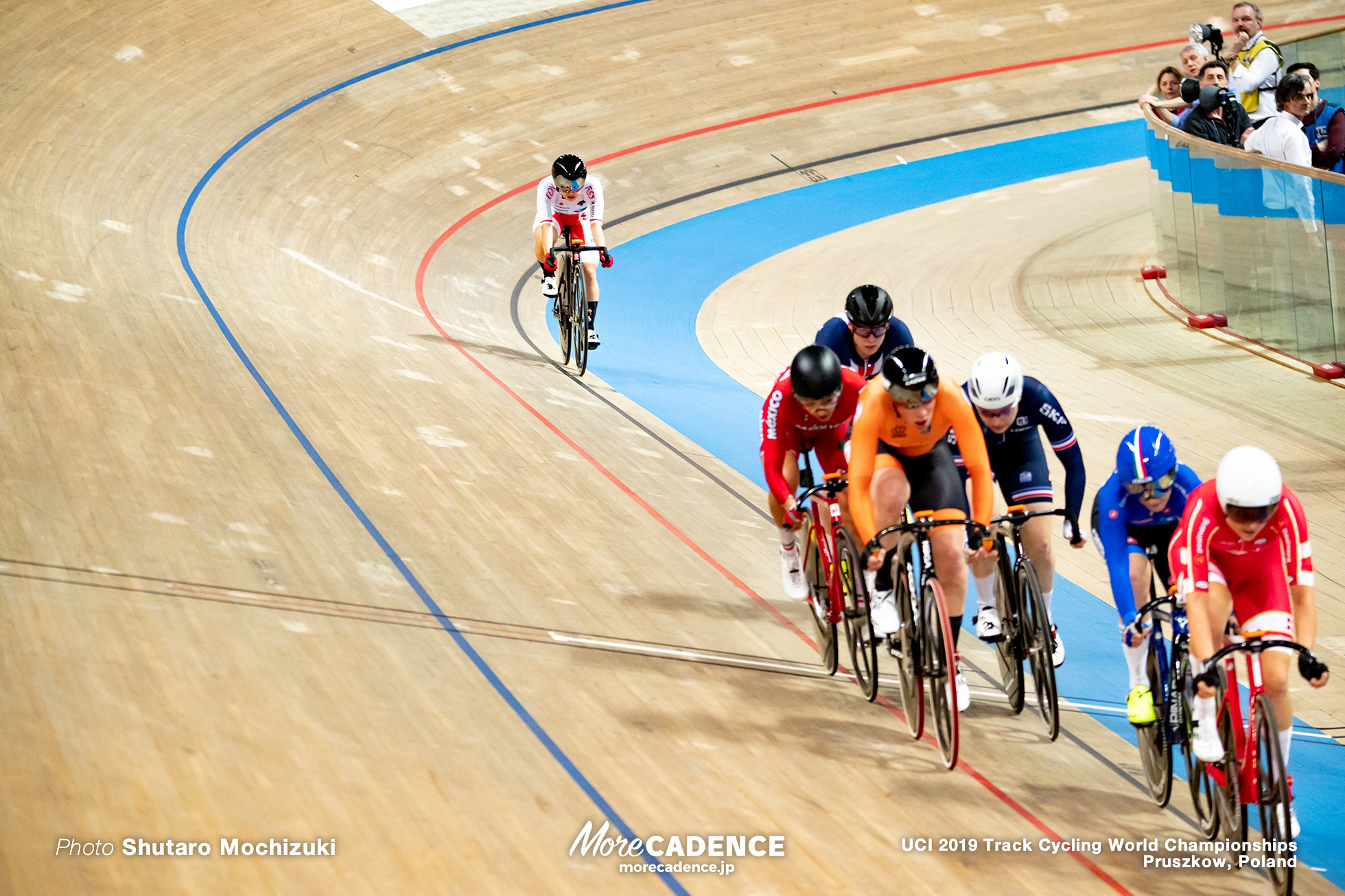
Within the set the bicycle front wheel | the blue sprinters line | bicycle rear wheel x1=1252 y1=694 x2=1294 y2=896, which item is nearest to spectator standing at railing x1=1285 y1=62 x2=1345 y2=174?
the bicycle front wheel

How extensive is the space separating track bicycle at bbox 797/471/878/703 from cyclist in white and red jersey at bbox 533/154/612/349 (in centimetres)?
329

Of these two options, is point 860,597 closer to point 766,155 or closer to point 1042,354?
point 1042,354

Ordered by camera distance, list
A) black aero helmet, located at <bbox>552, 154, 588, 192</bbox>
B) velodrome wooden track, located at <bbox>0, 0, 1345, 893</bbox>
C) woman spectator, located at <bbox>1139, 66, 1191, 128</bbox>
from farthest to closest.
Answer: woman spectator, located at <bbox>1139, 66, 1191, 128</bbox>, black aero helmet, located at <bbox>552, 154, 588, 192</bbox>, velodrome wooden track, located at <bbox>0, 0, 1345, 893</bbox>

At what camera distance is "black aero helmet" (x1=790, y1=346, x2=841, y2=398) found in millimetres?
3514

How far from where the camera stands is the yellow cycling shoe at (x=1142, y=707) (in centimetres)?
312

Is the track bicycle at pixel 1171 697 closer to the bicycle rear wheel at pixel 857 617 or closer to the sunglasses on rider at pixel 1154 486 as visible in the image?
the sunglasses on rider at pixel 1154 486

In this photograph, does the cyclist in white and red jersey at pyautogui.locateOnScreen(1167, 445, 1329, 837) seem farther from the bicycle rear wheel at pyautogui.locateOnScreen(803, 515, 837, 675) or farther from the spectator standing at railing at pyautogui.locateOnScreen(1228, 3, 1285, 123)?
the spectator standing at railing at pyautogui.locateOnScreen(1228, 3, 1285, 123)

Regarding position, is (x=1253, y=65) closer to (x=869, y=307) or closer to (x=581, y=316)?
(x=581, y=316)

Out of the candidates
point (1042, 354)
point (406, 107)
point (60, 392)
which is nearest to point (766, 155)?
point (406, 107)

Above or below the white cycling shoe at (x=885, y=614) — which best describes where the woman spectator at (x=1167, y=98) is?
above

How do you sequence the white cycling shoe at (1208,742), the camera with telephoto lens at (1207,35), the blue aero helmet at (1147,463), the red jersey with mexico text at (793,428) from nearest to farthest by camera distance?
1. the white cycling shoe at (1208,742)
2. the blue aero helmet at (1147,463)
3. the red jersey with mexico text at (793,428)
4. the camera with telephoto lens at (1207,35)

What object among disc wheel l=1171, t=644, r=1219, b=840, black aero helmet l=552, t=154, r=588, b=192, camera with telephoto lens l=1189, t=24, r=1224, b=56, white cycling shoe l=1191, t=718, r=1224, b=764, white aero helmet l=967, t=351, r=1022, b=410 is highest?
camera with telephoto lens l=1189, t=24, r=1224, b=56

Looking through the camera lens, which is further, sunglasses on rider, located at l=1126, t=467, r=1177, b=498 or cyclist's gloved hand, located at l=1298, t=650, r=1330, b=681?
sunglasses on rider, located at l=1126, t=467, r=1177, b=498

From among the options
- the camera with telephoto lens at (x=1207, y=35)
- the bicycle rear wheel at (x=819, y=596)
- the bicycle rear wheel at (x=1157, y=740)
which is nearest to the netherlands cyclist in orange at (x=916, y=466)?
the bicycle rear wheel at (x=819, y=596)
